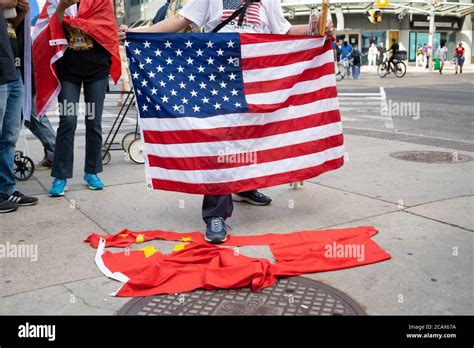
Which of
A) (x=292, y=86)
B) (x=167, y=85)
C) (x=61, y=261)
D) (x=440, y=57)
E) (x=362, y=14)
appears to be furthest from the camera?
(x=362, y=14)

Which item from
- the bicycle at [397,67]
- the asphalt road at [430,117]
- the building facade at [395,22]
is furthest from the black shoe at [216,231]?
the building facade at [395,22]

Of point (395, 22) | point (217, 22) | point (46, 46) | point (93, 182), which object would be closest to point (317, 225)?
point (217, 22)

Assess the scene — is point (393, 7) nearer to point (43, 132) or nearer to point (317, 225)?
point (43, 132)

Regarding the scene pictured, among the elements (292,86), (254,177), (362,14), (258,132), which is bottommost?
(254,177)

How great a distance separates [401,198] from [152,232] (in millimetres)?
2345

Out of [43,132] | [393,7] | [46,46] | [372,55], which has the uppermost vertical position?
[393,7]

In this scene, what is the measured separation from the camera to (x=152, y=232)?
14.2ft

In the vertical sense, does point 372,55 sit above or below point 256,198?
above

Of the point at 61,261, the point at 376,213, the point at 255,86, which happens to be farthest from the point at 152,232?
the point at 376,213

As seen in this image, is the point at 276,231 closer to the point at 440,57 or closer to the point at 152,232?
the point at 152,232

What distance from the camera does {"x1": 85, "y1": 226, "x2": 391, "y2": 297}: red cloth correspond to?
330 centimetres

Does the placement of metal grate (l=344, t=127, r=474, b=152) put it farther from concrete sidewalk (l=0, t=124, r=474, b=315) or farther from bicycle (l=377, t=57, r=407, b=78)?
bicycle (l=377, t=57, r=407, b=78)

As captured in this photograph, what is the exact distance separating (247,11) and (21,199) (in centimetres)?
272

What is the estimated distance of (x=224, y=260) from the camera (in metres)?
3.58
